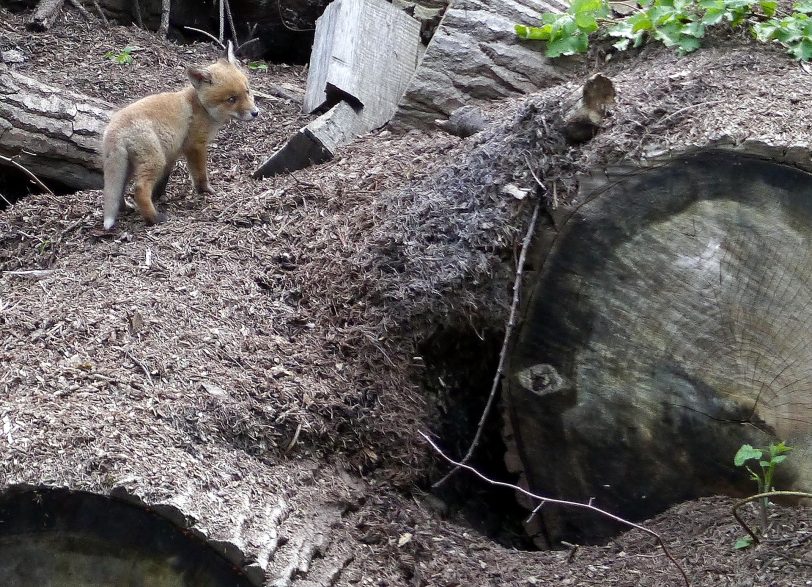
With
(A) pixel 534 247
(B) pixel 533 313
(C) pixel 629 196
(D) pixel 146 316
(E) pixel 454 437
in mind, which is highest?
(C) pixel 629 196

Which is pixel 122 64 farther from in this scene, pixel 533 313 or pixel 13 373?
pixel 533 313

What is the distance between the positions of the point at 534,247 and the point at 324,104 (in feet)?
11.3

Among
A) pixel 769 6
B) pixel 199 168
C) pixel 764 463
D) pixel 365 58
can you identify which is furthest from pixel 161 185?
pixel 764 463

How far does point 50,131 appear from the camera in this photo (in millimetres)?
6418

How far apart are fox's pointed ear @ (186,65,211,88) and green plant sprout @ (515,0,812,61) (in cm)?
237

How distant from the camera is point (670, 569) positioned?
3906 mm

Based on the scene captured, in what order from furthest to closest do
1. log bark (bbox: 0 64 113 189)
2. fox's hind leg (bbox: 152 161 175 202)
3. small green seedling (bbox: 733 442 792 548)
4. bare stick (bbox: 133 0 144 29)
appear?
bare stick (bbox: 133 0 144 29) → log bark (bbox: 0 64 113 189) → fox's hind leg (bbox: 152 161 175 202) → small green seedling (bbox: 733 442 792 548)

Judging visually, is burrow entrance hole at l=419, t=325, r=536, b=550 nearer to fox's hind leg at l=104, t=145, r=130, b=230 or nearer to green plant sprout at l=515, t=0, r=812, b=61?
fox's hind leg at l=104, t=145, r=130, b=230

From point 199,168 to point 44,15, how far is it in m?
3.86

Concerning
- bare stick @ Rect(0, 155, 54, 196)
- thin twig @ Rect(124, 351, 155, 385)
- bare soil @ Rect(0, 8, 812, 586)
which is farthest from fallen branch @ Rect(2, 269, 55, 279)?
thin twig @ Rect(124, 351, 155, 385)

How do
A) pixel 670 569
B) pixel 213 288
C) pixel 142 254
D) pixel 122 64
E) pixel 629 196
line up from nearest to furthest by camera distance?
pixel 670 569, pixel 629 196, pixel 213 288, pixel 142 254, pixel 122 64

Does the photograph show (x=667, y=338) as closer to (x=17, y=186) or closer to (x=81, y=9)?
(x=17, y=186)

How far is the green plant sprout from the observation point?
5297 millimetres

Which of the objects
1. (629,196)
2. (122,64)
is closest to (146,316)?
(629,196)
